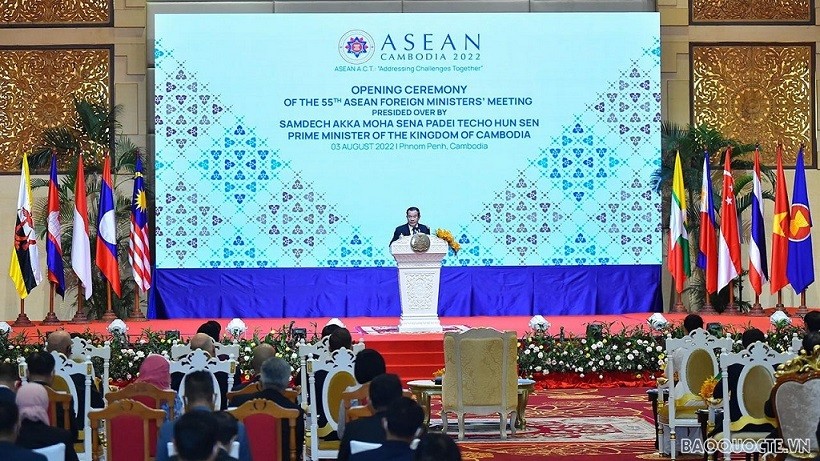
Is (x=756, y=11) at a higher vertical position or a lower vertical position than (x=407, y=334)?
higher

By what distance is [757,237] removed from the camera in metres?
14.4

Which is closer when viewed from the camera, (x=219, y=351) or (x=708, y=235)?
(x=219, y=351)

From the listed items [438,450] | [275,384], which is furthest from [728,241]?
[438,450]

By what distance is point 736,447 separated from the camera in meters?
6.11

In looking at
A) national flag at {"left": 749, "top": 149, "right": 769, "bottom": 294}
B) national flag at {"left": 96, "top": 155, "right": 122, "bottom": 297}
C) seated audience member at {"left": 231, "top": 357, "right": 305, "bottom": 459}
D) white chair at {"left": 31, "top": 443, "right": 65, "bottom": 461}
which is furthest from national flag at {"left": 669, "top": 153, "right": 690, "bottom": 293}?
white chair at {"left": 31, "top": 443, "right": 65, "bottom": 461}

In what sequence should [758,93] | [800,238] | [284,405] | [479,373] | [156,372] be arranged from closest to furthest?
1. [284,405]
2. [156,372]
3. [479,373]
4. [800,238]
5. [758,93]

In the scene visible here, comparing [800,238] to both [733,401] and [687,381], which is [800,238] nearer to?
[687,381]

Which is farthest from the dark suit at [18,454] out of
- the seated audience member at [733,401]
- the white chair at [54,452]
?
the seated audience member at [733,401]

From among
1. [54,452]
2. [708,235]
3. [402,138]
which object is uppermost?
[402,138]

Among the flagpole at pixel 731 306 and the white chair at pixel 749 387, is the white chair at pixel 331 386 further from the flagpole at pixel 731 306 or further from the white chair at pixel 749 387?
the flagpole at pixel 731 306

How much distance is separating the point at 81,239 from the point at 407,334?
174 inches

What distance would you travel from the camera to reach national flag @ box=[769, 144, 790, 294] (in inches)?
562

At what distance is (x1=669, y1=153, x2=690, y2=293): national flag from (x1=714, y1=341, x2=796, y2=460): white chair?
836 cm

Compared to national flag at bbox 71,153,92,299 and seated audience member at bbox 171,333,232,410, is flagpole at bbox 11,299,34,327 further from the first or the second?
seated audience member at bbox 171,333,232,410
